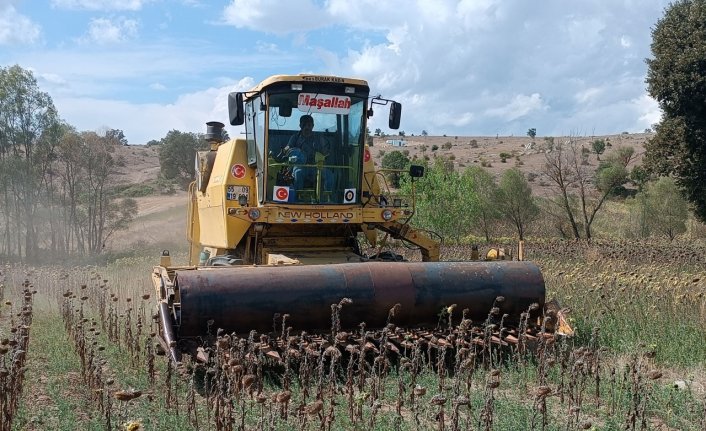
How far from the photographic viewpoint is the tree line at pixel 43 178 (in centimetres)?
2998

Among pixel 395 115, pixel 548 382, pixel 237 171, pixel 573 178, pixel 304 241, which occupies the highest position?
pixel 573 178

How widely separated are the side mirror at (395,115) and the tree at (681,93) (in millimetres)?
14604

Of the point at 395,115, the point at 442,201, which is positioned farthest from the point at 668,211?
the point at 395,115

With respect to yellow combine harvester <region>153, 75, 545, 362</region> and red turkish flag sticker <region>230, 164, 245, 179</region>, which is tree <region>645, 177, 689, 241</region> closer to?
yellow combine harvester <region>153, 75, 545, 362</region>

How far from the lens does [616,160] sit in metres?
43.4

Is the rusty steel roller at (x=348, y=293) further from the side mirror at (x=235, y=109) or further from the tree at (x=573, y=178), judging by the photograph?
the tree at (x=573, y=178)

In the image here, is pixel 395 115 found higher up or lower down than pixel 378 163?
lower down

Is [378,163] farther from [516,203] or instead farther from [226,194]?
[226,194]

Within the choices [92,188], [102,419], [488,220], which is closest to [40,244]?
[92,188]

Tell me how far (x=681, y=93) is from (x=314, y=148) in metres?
15.8

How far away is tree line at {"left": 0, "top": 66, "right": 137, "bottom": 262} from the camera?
30.0 meters

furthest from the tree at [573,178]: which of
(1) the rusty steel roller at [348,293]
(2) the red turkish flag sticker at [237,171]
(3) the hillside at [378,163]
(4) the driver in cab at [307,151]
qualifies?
(1) the rusty steel roller at [348,293]

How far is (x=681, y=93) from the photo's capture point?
20547 millimetres

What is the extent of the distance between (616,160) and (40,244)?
33.2 m
